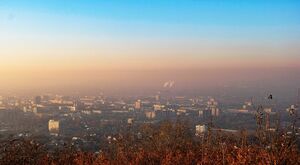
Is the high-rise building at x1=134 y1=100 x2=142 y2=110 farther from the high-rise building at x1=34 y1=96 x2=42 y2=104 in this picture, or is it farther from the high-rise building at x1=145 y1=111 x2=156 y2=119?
the high-rise building at x1=34 y1=96 x2=42 y2=104

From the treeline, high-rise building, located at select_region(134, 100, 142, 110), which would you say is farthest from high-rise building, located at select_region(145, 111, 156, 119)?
the treeline

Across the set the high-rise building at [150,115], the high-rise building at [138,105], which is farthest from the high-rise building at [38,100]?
the high-rise building at [150,115]

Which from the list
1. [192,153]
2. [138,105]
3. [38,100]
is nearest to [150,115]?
[138,105]

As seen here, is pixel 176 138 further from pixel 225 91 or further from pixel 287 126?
pixel 287 126

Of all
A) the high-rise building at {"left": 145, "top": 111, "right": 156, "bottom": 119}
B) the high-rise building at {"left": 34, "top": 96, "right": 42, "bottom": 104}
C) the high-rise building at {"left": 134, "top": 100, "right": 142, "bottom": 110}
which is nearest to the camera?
the high-rise building at {"left": 145, "top": 111, "right": 156, "bottom": 119}

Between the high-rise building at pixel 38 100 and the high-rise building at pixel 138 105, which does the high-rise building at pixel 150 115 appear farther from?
the high-rise building at pixel 38 100

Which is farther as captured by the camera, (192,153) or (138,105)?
(138,105)

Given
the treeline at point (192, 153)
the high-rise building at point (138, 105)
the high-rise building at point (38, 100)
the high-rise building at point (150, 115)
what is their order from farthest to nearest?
the high-rise building at point (38, 100)
the high-rise building at point (138, 105)
the high-rise building at point (150, 115)
the treeline at point (192, 153)

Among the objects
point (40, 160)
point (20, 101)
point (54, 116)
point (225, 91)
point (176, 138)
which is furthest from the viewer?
Result: point (20, 101)

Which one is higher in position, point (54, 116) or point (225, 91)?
point (225, 91)

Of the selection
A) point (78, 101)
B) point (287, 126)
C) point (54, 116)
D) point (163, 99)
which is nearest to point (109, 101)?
point (78, 101)

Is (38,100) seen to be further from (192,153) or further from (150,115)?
(192,153)
